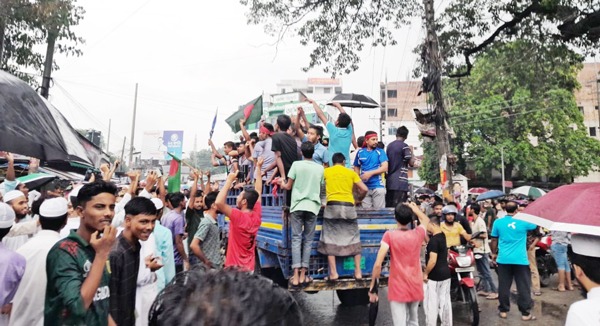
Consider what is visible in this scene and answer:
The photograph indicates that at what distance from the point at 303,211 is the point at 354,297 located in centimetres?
258

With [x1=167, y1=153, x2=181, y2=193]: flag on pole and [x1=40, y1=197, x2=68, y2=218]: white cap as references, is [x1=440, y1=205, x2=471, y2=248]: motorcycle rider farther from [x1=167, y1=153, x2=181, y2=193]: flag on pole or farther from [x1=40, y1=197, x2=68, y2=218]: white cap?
[x1=40, y1=197, x2=68, y2=218]: white cap

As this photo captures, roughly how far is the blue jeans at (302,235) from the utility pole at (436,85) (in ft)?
25.3

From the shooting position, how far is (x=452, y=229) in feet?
22.5

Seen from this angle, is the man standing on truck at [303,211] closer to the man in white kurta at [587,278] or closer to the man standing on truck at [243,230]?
the man standing on truck at [243,230]

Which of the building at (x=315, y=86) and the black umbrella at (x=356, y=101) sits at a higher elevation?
the building at (x=315, y=86)

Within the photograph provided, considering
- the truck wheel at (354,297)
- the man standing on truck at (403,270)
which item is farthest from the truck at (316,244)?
the truck wheel at (354,297)

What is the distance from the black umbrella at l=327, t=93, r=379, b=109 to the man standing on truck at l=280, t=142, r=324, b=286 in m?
5.12

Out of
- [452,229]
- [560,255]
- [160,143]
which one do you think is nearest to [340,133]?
[452,229]

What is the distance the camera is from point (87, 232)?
99.7 inches

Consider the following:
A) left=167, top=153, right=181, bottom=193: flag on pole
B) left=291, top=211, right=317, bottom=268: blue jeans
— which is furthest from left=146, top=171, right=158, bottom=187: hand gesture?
left=167, top=153, right=181, bottom=193: flag on pole

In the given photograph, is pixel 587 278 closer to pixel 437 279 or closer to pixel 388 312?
pixel 437 279

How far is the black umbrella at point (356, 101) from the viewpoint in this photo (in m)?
10.2

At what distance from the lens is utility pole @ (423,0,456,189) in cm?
1148

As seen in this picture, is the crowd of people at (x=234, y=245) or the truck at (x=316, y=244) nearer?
the crowd of people at (x=234, y=245)
